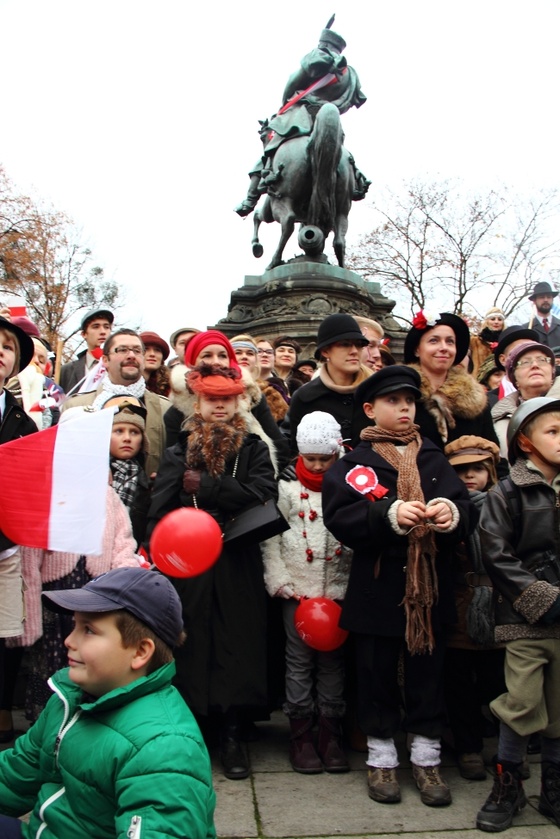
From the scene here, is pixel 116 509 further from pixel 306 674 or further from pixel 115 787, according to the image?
pixel 115 787

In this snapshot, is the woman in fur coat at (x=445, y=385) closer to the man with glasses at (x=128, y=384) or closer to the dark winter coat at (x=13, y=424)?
the man with glasses at (x=128, y=384)

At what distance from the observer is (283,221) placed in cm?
1381

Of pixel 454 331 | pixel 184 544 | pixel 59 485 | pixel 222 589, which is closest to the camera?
pixel 184 544

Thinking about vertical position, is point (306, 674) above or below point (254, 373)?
below

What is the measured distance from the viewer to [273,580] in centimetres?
390

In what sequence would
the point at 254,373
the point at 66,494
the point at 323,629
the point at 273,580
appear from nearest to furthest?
the point at 66,494 < the point at 323,629 < the point at 273,580 < the point at 254,373

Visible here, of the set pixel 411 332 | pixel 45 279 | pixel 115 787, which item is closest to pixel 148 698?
pixel 115 787

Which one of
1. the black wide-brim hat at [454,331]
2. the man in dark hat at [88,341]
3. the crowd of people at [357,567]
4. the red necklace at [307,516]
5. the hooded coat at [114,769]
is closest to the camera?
the hooded coat at [114,769]

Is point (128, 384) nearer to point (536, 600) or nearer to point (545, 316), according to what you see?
point (536, 600)

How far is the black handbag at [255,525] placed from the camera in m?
3.65

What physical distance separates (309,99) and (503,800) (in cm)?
1327

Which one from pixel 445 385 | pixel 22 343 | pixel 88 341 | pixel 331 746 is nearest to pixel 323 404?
pixel 445 385

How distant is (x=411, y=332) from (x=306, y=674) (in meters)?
2.13

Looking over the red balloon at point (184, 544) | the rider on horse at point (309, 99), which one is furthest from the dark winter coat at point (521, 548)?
the rider on horse at point (309, 99)
